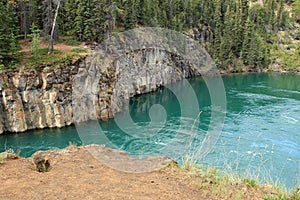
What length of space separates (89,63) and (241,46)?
172 ft

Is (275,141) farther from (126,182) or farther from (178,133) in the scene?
(126,182)

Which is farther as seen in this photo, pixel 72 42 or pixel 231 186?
pixel 72 42

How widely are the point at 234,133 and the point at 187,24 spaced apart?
4773 centimetres

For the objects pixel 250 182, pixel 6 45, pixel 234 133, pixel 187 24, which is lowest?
pixel 234 133

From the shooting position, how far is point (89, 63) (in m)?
32.4

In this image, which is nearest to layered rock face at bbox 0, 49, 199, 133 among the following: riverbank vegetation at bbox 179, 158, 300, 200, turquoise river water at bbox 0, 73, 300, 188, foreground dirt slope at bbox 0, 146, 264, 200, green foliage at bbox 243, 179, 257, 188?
turquoise river water at bbox 0, 73, 300, 188

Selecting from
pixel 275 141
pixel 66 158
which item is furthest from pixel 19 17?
pixel 66 158

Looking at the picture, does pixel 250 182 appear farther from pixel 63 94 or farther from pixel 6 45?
pixel 6 45

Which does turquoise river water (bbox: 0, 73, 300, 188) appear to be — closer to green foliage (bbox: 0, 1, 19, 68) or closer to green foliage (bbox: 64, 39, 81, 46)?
green foliage (bbox: 0, 1, 19, 68)

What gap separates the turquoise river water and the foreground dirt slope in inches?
326

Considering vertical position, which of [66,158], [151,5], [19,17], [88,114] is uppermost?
[151,5]

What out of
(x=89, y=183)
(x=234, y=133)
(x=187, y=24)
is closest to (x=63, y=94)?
(x=234, y=133)

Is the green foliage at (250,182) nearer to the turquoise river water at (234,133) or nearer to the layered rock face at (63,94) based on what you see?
the turquoise river water at (234,133)

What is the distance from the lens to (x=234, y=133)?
90.4 ft
